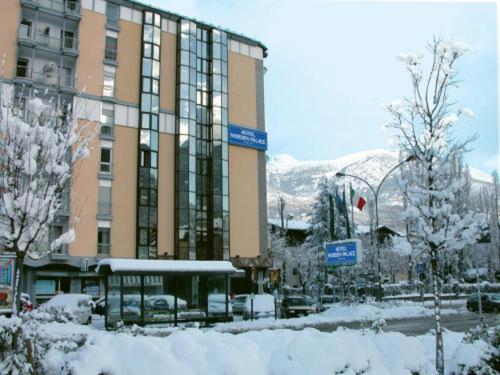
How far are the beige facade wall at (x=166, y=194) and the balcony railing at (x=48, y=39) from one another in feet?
33.2

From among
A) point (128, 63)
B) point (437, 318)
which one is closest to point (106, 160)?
point (128, 63)

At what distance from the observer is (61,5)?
40812mm

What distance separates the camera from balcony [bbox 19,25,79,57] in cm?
3853

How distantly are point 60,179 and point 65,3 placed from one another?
114 feet

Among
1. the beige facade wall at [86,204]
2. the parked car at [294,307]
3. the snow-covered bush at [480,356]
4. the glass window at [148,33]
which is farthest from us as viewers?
the glass window at [148,33]

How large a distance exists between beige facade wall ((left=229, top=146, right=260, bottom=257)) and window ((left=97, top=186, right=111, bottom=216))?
11570mm

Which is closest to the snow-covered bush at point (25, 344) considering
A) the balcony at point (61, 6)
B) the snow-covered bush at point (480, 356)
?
the snow-covered bush at point (480, 356)

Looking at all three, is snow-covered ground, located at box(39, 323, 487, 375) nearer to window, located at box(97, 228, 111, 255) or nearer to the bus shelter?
the bus shelter

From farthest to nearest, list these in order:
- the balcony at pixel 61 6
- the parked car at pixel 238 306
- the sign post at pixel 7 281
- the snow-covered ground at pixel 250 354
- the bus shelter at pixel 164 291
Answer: the balcony at pixel 61 6 < the parked car at pixel 238 306 < the bus shelter at pixel 164 291 < the sign post at pixel 7 281 < the snow-covered ground at pixel 250 354

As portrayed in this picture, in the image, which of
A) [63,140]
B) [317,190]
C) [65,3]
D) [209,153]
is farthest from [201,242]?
[63,140]

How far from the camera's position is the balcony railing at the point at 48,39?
39.0 metres

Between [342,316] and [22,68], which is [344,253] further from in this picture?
[22,68]

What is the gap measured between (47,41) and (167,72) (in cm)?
1021

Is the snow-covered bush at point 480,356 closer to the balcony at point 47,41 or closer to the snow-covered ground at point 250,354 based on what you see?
the snow-covered ground at point 250,354
